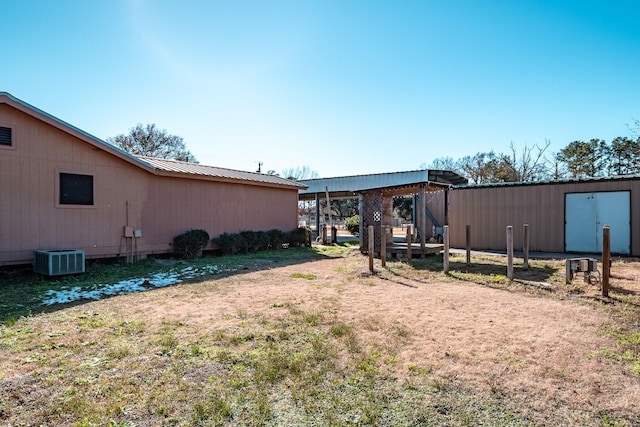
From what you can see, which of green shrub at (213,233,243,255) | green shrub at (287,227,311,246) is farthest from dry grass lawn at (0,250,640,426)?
green shrub at (287,227,311,246)

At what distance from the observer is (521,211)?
1216 centimetres

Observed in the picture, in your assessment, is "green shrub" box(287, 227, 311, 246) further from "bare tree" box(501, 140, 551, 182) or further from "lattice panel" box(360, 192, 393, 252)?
"bare tree" box(501, 140, 551, 182)

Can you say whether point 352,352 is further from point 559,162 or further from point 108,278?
point 559,162

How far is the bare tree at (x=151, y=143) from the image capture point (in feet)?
82.5

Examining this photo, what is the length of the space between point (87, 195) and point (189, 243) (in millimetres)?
2713

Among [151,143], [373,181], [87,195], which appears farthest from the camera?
[151,143]

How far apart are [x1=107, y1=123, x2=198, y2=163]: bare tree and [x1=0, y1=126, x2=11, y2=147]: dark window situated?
1802 centimetres

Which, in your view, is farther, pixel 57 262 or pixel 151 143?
pixel 151 143

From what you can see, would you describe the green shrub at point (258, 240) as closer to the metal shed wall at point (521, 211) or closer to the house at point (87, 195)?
the house at point (87, 195)

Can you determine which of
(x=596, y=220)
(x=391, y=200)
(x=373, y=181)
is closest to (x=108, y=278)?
(x=391, y=200)

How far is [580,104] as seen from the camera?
1566cm

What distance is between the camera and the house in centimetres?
753

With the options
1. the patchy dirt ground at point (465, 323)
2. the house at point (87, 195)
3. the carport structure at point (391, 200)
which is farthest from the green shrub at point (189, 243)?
the carport structure at point (391, 200)

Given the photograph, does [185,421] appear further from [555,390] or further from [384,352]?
[555,390]
